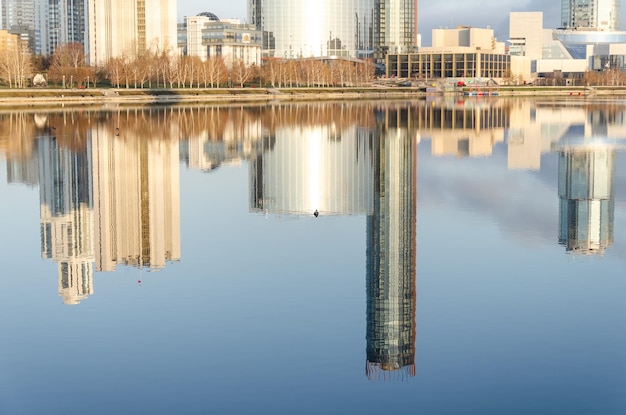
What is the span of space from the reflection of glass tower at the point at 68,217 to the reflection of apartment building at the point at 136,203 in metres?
0.25

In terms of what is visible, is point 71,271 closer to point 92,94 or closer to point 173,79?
point 92,94

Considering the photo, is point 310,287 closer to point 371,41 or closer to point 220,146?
point 220,146

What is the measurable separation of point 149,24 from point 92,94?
1647 inches

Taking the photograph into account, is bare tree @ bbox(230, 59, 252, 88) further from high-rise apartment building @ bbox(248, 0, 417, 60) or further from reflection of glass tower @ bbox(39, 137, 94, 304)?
reflection of glass tower @ bbox(39, 137, 94, 304)

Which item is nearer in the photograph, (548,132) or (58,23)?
(548,132)

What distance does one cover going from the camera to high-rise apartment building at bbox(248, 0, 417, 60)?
563 feet

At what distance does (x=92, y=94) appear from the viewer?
3054 inches

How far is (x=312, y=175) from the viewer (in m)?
26.8

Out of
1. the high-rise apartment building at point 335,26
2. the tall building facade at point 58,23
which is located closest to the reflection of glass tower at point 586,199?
the high-rise apartment building at point 335,26

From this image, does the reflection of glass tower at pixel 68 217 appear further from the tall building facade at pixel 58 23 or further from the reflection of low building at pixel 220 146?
the tall building facade at pixel 58 23

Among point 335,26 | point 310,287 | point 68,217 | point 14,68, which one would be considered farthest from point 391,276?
point 335,26

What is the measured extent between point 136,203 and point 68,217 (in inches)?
85.9

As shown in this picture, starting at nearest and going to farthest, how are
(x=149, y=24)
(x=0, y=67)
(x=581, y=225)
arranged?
(x=581, y=225), (x=0, y=67), (x=149, y=24)

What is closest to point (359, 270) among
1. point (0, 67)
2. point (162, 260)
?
point (162, 260)
